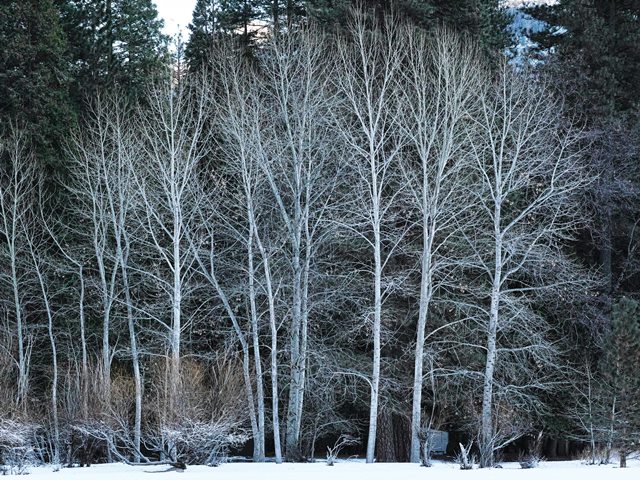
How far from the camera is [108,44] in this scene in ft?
105

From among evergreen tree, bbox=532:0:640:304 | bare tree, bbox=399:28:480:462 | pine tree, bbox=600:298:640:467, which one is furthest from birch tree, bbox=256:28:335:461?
evergreen tree, bbox=532:0:640:304

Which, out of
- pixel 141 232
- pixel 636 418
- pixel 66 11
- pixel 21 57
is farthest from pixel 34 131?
pixel 636 418

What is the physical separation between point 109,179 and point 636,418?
15.7 metres

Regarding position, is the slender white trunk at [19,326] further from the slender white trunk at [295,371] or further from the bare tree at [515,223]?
the bare tree at [515,223]

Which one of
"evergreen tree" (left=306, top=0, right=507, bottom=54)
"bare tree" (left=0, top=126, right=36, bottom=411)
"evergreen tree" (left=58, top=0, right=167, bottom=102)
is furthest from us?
Answer: "evergreen tree" (left=58, top=0, right=167, bottom=102)

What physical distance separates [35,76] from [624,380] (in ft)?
63.6

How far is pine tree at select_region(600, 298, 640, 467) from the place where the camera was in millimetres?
18438

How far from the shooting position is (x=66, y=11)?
3225cm

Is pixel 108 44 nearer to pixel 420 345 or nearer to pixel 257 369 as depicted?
pixel 257 369

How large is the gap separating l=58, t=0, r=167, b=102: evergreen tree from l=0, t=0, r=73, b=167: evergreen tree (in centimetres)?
272

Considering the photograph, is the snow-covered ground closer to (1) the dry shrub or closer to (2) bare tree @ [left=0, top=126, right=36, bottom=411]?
(1) the dry shrub

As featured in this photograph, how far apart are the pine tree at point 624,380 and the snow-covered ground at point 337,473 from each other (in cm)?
71

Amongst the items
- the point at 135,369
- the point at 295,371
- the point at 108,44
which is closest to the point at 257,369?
the point at 295,371

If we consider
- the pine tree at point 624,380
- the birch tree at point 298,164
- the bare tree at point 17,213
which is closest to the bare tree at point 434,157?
the birch tree at point 298,164
